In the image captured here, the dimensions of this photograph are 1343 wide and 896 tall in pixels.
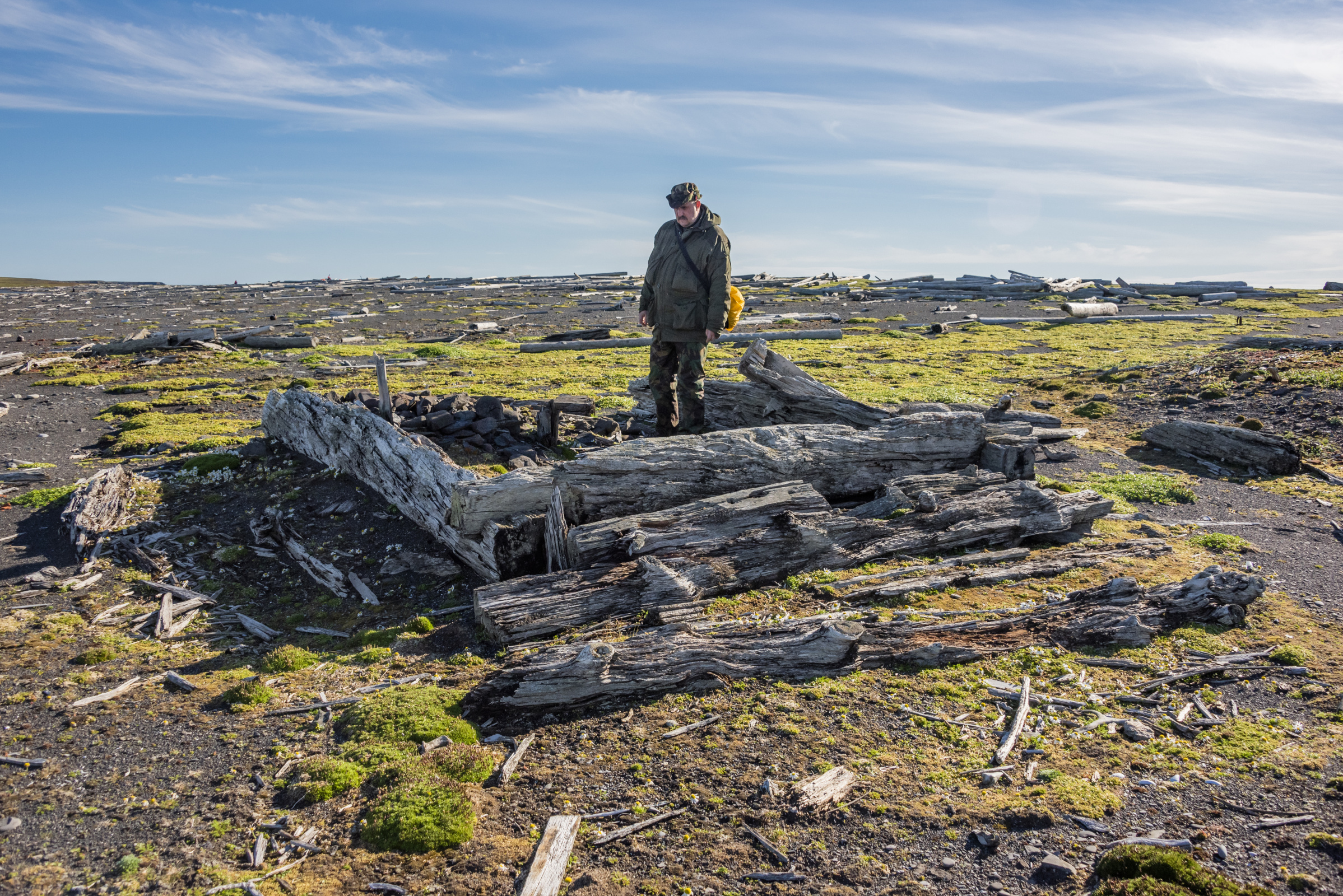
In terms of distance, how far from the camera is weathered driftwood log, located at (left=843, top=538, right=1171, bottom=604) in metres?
7.38

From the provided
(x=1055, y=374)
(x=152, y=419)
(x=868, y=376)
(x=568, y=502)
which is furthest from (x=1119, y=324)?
(x=152, y=419)

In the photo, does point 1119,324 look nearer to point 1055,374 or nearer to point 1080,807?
point 1055,374

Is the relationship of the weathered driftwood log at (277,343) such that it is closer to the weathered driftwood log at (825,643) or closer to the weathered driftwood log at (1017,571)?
the weathered driftwood log at (825,643)

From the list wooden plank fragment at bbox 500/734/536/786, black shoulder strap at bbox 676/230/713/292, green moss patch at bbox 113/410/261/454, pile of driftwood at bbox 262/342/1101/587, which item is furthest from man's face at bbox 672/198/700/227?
green moss patch at bbox 113/410/261/454

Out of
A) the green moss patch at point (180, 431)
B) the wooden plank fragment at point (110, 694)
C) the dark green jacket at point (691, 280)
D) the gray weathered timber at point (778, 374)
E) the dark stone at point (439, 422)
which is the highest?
the dark green jacket at point (691, 280)

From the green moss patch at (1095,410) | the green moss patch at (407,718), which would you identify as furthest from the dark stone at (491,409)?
the green moss patch at (1095,410)

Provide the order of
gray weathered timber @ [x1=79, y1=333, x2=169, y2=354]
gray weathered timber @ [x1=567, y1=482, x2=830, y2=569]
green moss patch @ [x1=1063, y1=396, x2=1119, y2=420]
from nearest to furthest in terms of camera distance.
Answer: gray weathered timber @ [x1=567, y1=482, x2=830, y2=569] < green moss patch @ [x1=1063, y1=396, x2=1119, y2=420] < gray weathered timber @ [x1=79, y1=333, x2=169, y2=354]

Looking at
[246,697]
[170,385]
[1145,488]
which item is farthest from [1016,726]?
[170,385]

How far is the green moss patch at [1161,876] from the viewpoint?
12.4ft

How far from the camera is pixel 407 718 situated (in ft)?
18.4

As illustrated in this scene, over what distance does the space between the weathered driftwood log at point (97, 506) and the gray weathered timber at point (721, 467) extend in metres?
4.72

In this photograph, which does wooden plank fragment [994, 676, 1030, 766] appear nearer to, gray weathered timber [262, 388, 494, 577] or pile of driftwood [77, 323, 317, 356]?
gray weathered timber [262, 388, 494, 577]

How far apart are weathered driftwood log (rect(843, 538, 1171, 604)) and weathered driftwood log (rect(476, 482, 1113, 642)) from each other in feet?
1.66

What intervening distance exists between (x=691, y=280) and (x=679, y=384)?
5.29ft
